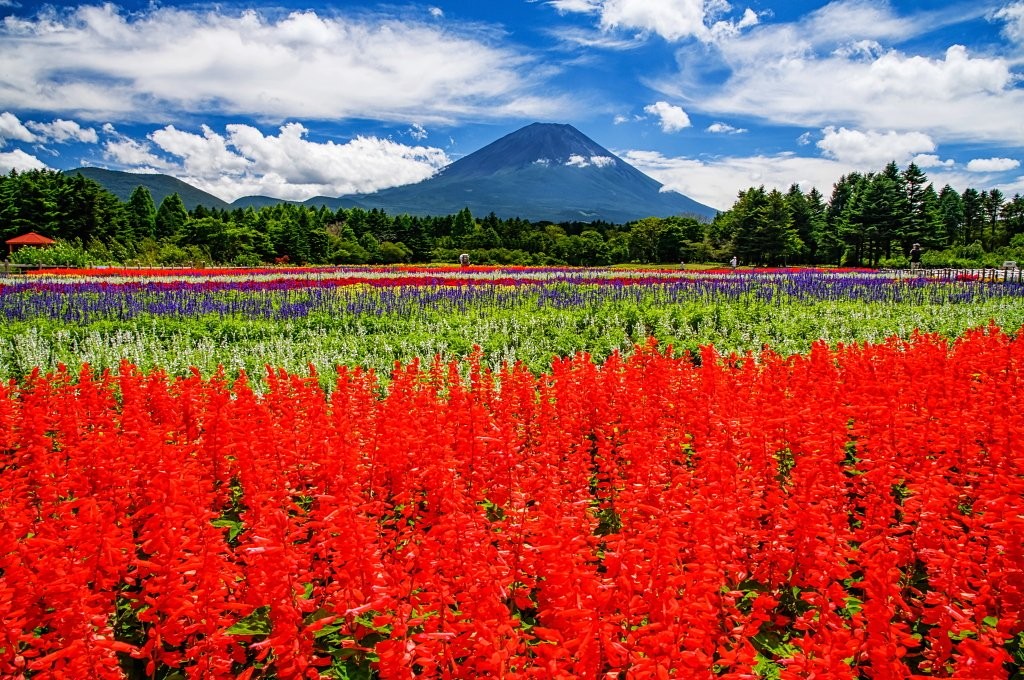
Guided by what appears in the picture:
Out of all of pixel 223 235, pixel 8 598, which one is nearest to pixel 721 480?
pixel 8 598

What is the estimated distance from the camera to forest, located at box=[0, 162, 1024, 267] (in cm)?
6550

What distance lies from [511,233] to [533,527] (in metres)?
78.5

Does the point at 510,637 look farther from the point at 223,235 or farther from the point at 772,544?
the point at 223,235

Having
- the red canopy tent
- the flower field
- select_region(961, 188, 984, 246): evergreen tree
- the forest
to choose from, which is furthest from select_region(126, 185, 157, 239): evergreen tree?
select_region(961, 188, 984, 246): evergreen tree

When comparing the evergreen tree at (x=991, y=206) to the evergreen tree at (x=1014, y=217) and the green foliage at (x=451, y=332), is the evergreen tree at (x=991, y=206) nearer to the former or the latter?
the evergreen tree at (x=1014, y=217)

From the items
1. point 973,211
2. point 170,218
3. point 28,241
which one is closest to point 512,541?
point 28,241

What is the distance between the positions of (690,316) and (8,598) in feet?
45.5

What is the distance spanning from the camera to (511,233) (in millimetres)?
80062

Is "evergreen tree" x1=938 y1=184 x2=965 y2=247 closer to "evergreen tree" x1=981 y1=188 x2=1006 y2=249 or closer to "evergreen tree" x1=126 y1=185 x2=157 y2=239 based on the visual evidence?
"evergreen tree" x1=981 y1=188 x2=1006 y2=249

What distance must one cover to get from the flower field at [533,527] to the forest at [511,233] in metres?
52.8

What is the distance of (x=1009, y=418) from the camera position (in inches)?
211

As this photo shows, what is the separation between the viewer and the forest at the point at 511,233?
215ft

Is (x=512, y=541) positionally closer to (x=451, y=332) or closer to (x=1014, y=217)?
(x=451, y=332)

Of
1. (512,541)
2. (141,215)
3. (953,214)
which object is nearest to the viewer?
(512,541)
